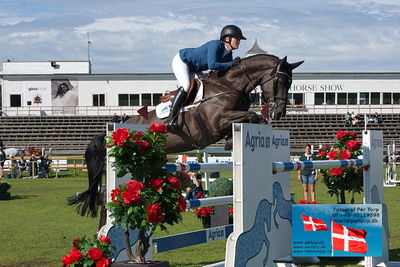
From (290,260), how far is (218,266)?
0.93 meters

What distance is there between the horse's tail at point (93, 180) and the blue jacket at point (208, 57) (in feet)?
4.27

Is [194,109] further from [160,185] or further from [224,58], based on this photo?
[160,185]

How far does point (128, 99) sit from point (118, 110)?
1.43 metres

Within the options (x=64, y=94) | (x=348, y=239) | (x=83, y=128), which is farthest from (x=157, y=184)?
(x=64, y=94)

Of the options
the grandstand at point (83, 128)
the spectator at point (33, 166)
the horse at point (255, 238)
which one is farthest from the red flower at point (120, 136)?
the grandstand at point (83, 128)

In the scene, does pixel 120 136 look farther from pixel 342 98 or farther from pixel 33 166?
pixel 342 98

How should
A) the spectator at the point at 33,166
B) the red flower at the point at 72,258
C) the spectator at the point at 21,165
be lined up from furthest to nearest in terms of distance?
the spectator at the point at 21,165, the spectator at the point at 33,166, the red flower at the point at 72,258

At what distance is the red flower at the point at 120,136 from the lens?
4.80 metres

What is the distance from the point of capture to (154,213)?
473 centimetres

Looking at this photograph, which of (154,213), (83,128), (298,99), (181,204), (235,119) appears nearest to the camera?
(154,213)

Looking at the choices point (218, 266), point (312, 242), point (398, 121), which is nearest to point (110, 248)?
point (218, 266)

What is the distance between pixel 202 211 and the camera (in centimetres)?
903

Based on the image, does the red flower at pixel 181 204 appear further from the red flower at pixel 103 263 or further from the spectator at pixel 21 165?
the spectator at pixel 21 165

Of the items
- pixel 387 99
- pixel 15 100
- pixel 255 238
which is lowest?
pixel 255 238
